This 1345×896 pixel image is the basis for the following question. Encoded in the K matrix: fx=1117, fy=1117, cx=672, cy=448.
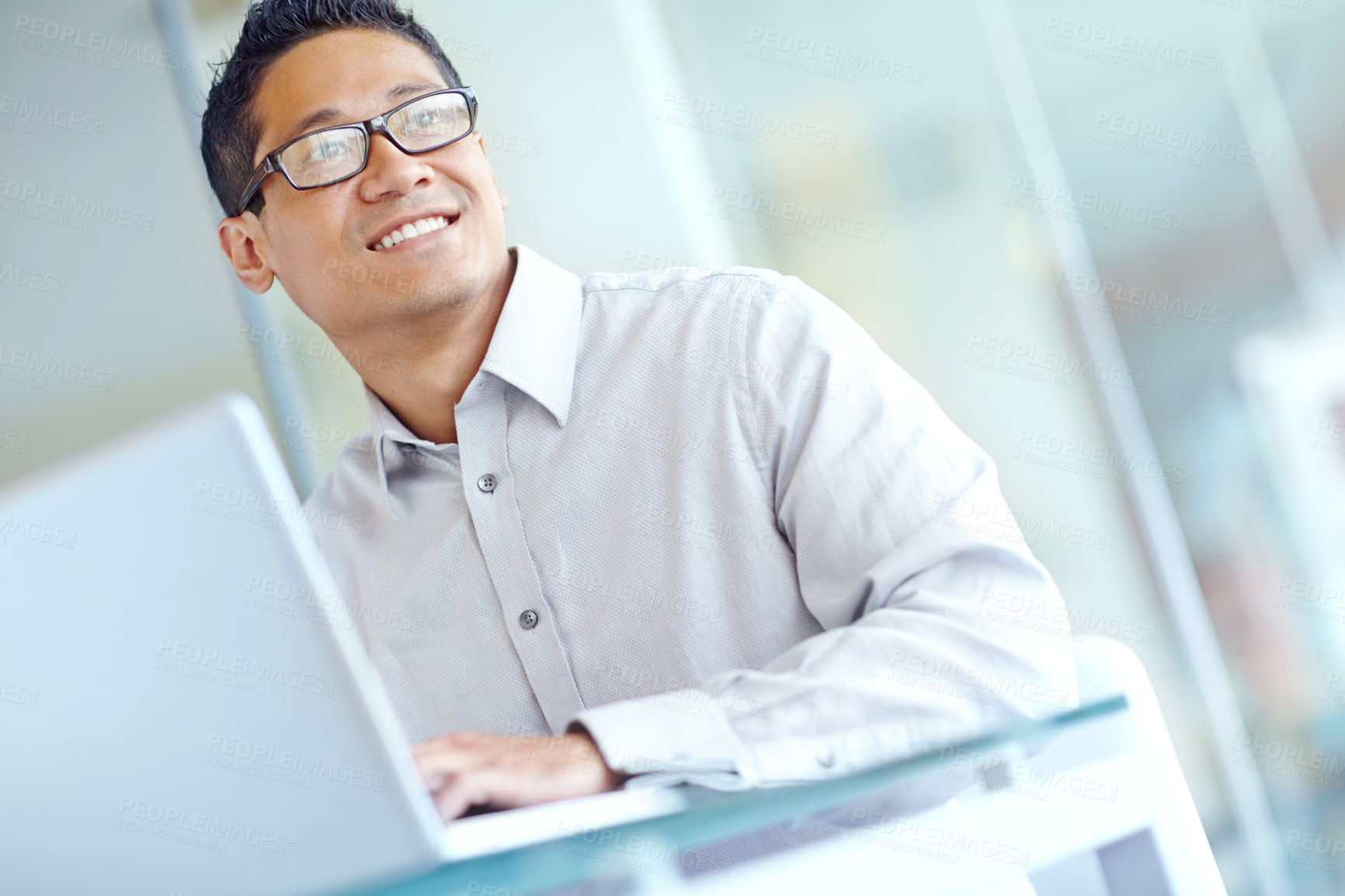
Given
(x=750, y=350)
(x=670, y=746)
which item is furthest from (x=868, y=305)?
(x=670, y=746)

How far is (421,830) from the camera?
0.54m

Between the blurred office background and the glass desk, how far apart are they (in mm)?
2492

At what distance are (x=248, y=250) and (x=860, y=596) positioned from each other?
1.06 m

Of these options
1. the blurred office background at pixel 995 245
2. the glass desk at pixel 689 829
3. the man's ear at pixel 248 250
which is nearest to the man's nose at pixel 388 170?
the man's ear at pixel 248 250

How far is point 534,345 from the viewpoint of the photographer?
1365mm

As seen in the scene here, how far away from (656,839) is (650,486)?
0.76 meters

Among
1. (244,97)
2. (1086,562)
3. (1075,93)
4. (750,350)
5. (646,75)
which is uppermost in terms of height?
(646,75)

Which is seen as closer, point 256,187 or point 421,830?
point 421,830

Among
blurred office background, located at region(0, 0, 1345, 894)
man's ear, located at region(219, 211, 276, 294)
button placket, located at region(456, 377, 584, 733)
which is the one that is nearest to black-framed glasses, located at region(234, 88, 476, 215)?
man's ear, located at region(219, 211, 276, 294)

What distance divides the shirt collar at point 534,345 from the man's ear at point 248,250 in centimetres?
30

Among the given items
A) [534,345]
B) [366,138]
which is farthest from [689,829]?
[366,138]

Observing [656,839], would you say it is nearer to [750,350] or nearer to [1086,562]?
[750,350]

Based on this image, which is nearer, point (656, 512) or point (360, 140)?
point (656, 512)

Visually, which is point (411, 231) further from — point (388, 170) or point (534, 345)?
point (534, 345)
